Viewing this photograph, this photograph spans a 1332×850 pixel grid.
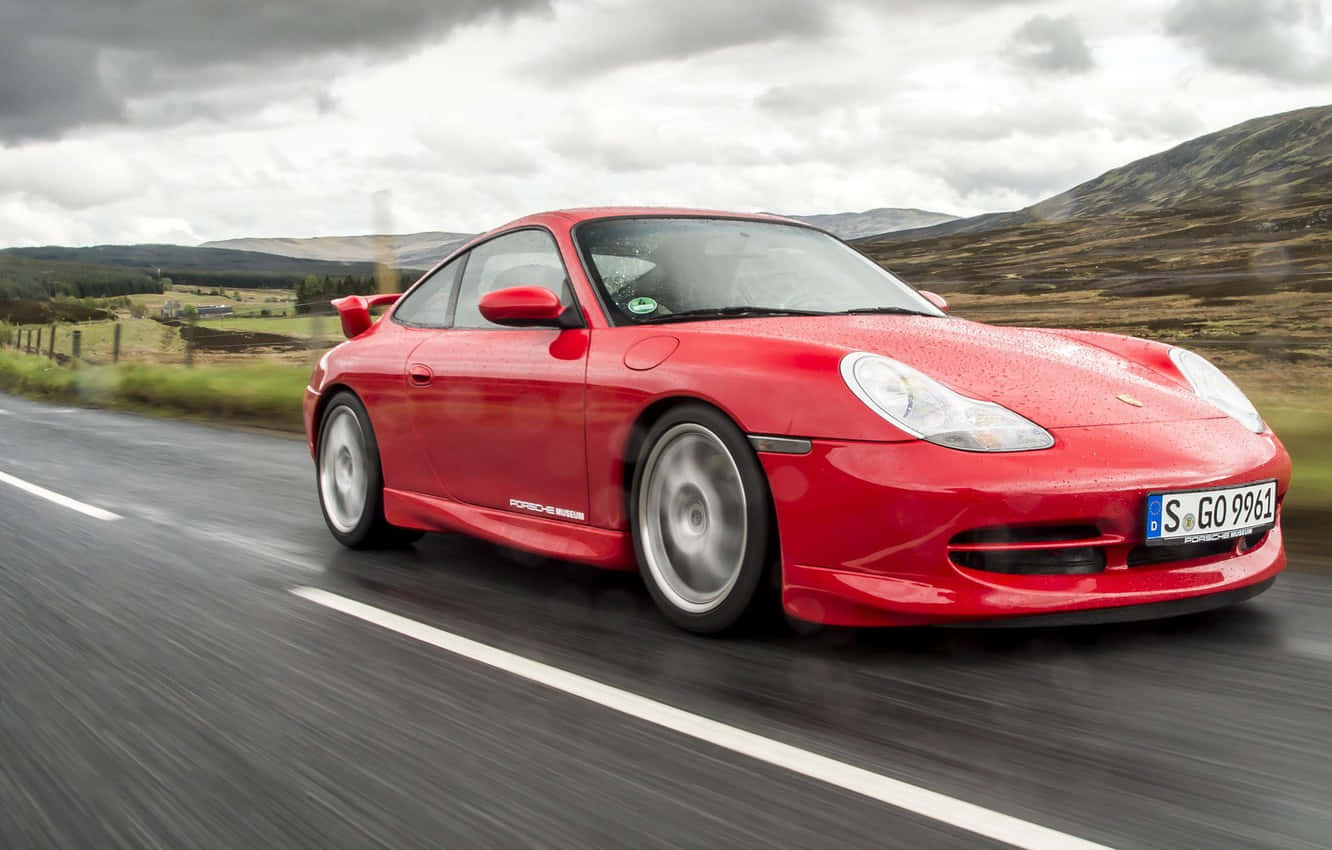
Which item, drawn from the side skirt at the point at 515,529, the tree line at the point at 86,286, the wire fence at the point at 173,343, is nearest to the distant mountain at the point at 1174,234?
the side skirt at the point at 515,529

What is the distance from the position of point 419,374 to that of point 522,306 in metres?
0.94

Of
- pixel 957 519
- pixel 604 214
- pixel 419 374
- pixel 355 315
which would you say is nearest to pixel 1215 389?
pixel 957 519

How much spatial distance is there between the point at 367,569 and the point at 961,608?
2.66m

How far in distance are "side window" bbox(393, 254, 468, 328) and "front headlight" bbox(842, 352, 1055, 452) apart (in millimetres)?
2205

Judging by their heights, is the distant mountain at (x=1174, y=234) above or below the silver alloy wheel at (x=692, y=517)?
above

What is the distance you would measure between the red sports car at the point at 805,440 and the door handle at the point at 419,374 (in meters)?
A: 0.02

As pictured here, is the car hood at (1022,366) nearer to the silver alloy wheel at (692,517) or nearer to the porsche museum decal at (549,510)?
the silver alloy wheel at (692,517)

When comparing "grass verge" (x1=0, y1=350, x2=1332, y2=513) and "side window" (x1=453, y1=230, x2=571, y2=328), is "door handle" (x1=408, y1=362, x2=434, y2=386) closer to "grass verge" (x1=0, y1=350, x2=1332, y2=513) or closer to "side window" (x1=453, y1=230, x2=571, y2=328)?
"side window" (x1=453, y1=230, x2=571, y2=328)

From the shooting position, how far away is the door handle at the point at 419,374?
5.08 meters

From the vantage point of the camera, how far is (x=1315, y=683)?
3.38 meters

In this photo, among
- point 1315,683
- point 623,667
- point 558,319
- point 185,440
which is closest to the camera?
point 1315,683

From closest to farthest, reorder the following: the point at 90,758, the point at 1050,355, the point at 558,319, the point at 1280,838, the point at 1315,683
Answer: the point at 1280,838 < the point at 90,758 < the point at 1315,683 < the point at 1050,355 < the point at 558,319

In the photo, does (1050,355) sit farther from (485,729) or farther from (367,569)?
(367,569)

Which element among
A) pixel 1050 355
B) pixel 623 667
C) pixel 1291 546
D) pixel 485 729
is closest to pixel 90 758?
pixel 485 729
